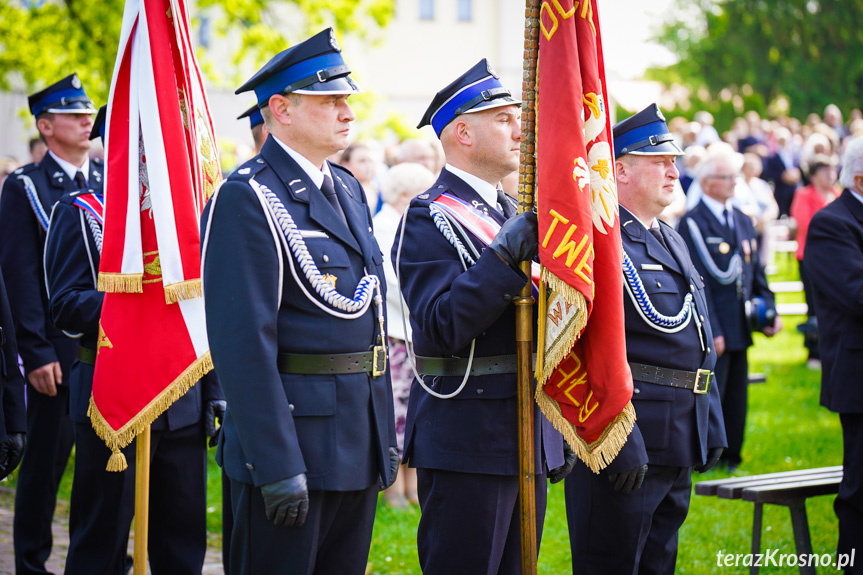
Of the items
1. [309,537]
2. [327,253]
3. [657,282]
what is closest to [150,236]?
[327,253]

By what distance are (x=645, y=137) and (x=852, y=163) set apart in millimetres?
1412

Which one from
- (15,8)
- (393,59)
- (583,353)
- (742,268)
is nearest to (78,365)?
(583,353)

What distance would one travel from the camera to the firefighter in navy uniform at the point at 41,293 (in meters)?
5.32

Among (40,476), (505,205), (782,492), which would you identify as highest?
(505,205)

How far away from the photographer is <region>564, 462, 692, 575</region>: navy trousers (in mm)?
4223

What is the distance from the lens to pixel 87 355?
4652mm

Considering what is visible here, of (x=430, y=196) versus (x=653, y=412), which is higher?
(x=430, y=196)

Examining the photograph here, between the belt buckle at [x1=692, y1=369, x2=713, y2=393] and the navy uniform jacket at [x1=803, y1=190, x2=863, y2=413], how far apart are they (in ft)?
3.33

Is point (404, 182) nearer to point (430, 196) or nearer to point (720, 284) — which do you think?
point (720, 284)

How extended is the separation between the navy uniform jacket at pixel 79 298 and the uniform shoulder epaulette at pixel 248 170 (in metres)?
1.46

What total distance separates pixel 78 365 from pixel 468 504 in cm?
211

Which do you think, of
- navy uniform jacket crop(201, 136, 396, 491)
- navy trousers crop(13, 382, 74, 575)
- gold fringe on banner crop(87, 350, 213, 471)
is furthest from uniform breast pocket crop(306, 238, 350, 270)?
navy trousers crop(13, 382, 74, 575)

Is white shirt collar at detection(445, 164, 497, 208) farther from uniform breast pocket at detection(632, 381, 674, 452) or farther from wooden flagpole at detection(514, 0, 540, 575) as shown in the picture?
uniform breast pocket at detection(632, 381, 674, 452)

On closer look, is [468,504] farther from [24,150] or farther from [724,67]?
[724,67]
